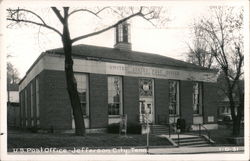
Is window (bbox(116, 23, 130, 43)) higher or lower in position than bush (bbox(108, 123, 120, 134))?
higher

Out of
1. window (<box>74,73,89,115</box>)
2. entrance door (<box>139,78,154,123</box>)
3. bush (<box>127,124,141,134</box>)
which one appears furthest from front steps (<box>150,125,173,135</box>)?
window (<box>74,73,89,115</box>)

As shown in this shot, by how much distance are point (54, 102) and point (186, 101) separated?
30.3 ft

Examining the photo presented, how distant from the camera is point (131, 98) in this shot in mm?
20234

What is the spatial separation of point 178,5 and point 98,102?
10084 mm

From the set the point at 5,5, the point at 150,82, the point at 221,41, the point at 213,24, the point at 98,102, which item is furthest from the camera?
the point at 150,82

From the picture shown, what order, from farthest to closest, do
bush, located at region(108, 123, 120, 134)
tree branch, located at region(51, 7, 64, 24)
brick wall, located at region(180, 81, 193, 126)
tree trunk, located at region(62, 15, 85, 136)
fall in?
brick wall, located at region(180, 81, 193, 126) < bush, located at region(108, 123, 120, 134) < tree trunk, located at region(62, 15, 85, 136) < tree branch, located at region(51, 7, 64, 24)

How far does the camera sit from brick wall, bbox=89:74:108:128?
62.0 ft

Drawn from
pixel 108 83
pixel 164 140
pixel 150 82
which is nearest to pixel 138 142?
pixel 164 140

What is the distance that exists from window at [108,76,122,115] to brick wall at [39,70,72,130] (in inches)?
112

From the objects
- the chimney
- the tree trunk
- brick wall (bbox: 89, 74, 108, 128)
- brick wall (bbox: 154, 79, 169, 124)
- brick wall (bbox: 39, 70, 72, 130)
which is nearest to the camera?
the tree trunk

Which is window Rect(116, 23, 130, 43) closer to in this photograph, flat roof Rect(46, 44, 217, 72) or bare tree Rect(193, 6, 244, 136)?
flat roof Rect(46, 44, 217, 72)

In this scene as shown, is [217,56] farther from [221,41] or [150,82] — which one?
[150,82]

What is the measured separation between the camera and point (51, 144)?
11547 millimetres

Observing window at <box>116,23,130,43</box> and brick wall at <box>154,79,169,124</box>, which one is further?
window at <box>116,23,130,43</box>
